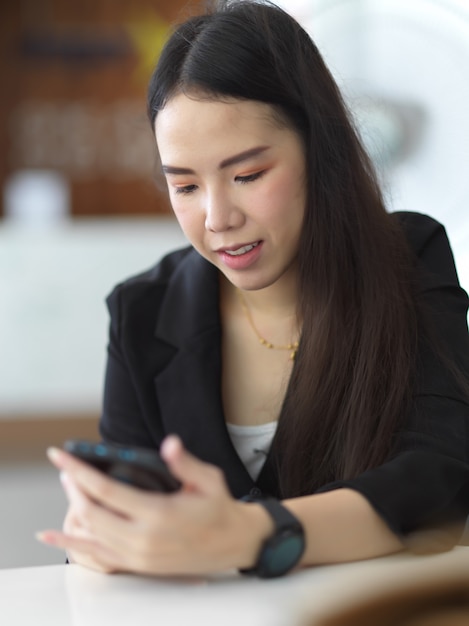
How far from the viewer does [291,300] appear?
1308mm

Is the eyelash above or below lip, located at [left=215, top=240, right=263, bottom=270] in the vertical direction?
above

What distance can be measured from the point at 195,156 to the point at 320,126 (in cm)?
18

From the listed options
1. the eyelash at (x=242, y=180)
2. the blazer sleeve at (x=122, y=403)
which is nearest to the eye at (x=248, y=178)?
the eyelash at (x=242, y=180)

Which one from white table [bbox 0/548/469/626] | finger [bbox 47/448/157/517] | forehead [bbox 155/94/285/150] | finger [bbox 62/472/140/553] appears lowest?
white table [bbox 0/548/469/626]

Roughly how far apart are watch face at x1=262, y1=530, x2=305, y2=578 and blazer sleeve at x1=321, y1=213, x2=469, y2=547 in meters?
0.12

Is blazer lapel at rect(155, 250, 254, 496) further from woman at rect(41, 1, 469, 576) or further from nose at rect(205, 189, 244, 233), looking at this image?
nose at rect(205, 189, 244, 233)

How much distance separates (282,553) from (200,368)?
0.50m

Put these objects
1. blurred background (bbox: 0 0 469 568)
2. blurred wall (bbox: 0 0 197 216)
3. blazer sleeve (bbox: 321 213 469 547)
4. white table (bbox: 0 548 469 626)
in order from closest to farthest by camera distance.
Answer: white table (bbox: 0 548 469 626) < blazer sleeve (bbox: 321 213 469 547) < blurred background (bbox: 0 0 469 568) < blurred wall (bbox: 0 0 197 216)

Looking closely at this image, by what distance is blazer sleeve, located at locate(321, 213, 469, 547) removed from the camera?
36.7 inches

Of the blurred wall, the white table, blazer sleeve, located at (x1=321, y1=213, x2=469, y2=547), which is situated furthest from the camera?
the blurred wall

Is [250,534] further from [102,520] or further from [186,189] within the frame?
[186,189]

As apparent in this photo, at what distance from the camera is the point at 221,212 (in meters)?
1.09

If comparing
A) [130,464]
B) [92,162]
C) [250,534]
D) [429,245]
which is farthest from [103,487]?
[92,162]

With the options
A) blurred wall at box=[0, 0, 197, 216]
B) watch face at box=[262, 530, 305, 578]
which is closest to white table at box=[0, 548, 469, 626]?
watch face at box=[262, 530, 305, 578]
